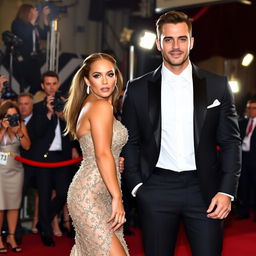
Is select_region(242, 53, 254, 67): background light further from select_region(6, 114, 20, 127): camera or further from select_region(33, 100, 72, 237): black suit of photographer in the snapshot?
select_region(6, 114, 20, 127): camera

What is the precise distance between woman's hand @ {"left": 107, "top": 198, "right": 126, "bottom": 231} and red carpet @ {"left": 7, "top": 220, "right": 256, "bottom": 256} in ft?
9.41

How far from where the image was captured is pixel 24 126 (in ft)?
20.6

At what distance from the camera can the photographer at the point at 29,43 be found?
8281 millimetres

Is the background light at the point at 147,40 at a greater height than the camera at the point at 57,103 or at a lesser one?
greater

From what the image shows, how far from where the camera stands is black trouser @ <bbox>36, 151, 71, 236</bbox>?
656 cm

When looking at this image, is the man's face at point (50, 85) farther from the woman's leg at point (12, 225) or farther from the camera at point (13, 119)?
the woman's leg at point (12, 225)

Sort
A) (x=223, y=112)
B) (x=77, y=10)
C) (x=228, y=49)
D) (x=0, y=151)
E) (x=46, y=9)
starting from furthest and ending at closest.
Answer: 1. (x=228, y=49)
2. (x=77, y=10)
3. (x=46, y=9)
4. (x=0, y=151)
5. (x=223, y=112)

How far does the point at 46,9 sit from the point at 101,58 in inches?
203

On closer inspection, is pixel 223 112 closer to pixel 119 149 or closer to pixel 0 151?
pixel 119 149

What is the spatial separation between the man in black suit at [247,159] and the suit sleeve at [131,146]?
531 cm

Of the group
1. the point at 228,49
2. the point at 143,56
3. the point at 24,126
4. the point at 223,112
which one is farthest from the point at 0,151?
the point at 228,49

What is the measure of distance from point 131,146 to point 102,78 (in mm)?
402

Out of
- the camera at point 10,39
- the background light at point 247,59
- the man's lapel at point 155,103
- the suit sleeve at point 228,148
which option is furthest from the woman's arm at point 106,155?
the background light at point 247,59

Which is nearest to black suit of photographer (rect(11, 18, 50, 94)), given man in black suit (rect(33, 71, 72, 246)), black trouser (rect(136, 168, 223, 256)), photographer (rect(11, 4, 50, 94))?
photographer (rect(11, 4, 50, 94))
